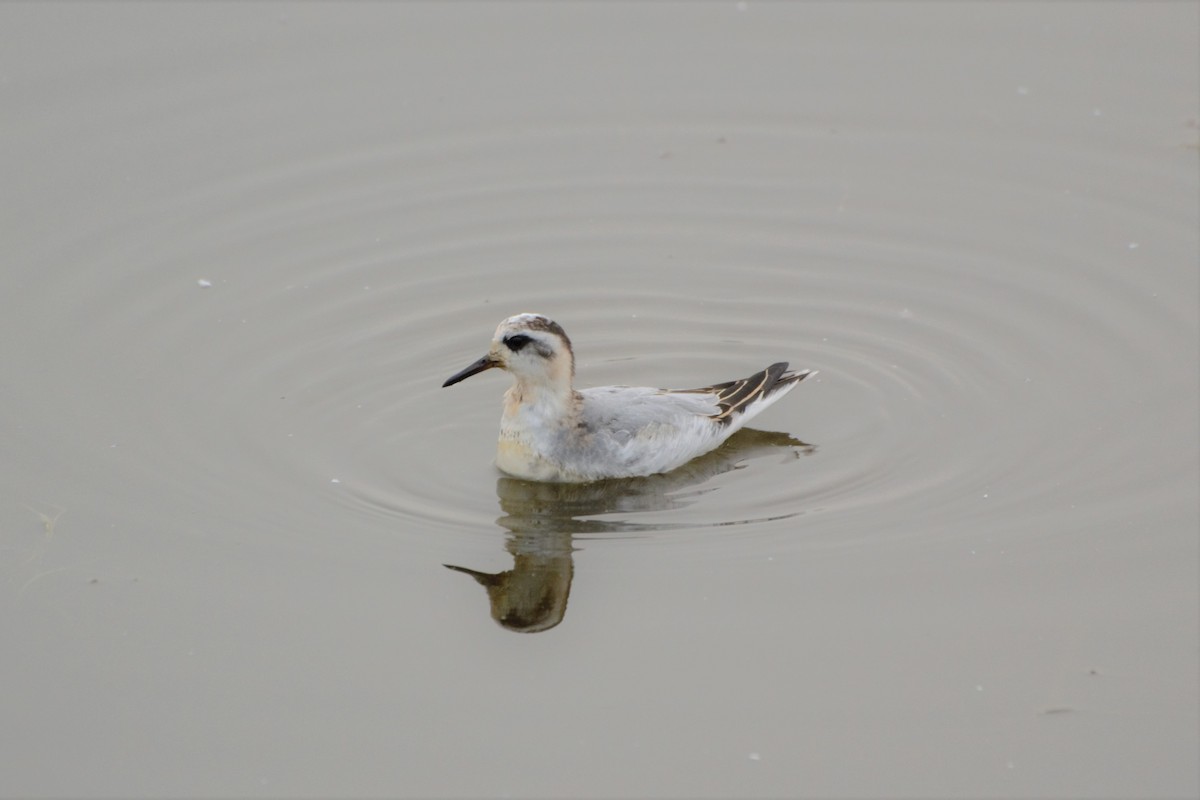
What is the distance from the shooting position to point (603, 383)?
44.3 ft

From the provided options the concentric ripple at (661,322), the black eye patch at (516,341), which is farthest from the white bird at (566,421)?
the concentric ripple at (661,322)

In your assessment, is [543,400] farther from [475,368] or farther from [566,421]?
[475,368]

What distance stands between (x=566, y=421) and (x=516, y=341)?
2.38 feet

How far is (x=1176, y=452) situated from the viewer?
1181cm

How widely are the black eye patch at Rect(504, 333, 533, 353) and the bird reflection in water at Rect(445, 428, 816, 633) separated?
1.03 meters

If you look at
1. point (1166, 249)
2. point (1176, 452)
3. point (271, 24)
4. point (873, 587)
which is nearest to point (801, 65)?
point (1166, 249)

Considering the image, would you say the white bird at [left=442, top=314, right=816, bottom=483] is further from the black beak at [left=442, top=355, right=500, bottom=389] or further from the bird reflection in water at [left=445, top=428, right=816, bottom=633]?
the bird reflection in water at [left=445, top=428, right=816, bottom=633]

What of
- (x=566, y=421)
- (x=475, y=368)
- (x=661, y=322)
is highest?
(x=661, y=322)

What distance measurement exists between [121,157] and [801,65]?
23.5ft

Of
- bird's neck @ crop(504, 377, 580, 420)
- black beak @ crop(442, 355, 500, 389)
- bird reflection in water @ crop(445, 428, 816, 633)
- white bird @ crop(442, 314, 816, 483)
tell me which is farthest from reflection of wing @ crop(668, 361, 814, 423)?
black beak @ crop(442, 355, 500, 389)

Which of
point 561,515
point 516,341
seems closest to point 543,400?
point 516,341

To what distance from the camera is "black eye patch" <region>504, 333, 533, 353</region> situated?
11.9 meters

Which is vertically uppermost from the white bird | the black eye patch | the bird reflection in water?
Result: the black eye patch

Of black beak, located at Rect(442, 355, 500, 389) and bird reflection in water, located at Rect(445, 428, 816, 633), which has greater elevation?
black beak, located at Rect(442, 355, 500, 389)
